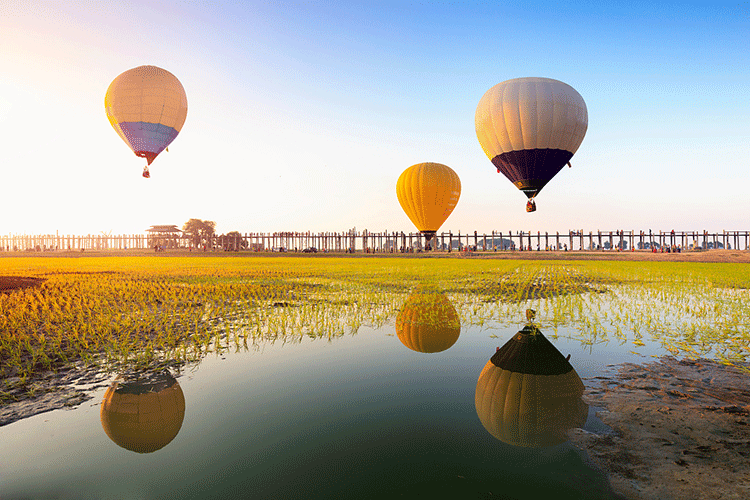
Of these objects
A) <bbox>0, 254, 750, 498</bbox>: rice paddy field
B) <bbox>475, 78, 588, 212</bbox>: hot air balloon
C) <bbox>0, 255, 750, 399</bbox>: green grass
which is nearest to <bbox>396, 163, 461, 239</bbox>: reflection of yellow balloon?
<bbox>475, 78, 588, 212</bbox>: hot air balloon

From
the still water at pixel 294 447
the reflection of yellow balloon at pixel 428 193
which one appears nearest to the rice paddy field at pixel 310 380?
the still water at pixel 294 447

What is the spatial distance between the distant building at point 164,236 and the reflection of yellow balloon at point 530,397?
61.7 metres

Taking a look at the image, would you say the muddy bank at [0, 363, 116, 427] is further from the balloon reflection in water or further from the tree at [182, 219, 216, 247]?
the tree at [182, 219, 216, 247]

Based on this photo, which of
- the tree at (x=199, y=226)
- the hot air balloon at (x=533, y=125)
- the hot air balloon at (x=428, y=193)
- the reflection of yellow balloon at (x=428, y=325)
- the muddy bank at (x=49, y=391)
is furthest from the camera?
the tree at (x=199, y=226)

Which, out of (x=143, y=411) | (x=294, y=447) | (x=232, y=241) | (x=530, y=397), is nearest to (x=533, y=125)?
(x=530, y=397)

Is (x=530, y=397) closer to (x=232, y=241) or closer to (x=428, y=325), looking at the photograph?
(x=428, y=325)

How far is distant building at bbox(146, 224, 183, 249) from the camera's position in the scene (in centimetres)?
6022

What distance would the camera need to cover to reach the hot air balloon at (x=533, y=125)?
1442 centimetres

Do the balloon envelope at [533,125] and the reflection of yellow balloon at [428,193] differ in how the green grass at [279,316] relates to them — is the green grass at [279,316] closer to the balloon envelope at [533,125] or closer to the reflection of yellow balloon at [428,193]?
the balloon envelope at [533,125]

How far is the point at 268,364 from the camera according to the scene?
4.84m

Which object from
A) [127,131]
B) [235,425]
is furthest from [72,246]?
[235,425]

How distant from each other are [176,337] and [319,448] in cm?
396

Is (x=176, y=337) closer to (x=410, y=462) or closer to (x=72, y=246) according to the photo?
(x=410, y=462)

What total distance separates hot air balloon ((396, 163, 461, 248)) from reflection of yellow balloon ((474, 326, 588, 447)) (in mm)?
20460
